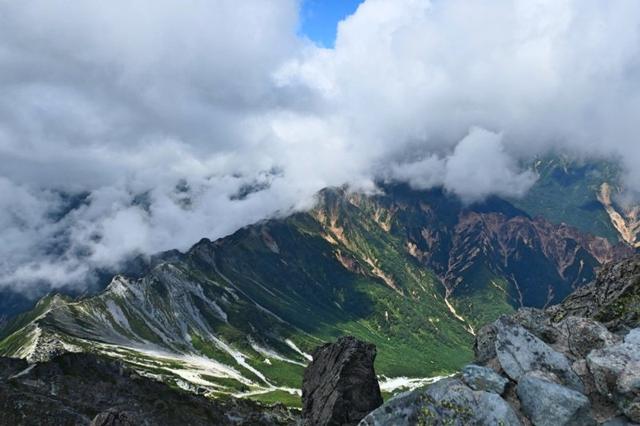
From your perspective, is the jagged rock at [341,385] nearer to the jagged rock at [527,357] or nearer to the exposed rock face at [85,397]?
the jagged rock at [527,357]

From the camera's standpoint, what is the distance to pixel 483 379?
3006 centimetres

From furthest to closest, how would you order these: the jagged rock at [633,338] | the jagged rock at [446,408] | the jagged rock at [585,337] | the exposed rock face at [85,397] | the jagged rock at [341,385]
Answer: the exposed rock face at [85,397] < the jagged rock at [341,385] < the jagged rock at [585,337] < the jagged rock at [633,338] < the jagged rock at [446,408]

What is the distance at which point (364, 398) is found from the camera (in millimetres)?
49656

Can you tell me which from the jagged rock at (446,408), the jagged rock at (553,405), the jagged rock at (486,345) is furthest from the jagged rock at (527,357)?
the jagged rock at (446,408)

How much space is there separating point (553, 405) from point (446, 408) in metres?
5.35

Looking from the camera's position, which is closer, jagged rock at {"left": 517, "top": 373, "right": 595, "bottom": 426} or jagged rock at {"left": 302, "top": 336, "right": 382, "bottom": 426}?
jagged rock at {"left": 517, "top": 373, "right": 595, "bottom": 426}

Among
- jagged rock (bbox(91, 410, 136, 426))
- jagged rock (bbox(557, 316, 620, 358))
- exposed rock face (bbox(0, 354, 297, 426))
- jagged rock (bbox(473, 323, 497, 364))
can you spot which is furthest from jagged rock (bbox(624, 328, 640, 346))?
exposed rock face (bbox(0, 354, 297, 426))

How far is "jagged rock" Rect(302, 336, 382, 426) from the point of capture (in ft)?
154

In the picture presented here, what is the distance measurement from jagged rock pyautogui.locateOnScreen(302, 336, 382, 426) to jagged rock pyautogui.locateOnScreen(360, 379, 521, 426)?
53.2ft

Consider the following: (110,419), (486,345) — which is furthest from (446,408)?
(110,419)

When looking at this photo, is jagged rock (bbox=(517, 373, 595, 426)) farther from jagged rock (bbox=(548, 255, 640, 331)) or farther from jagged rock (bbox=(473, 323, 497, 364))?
jagged rock (bbox=(548, 255, 640, 331))

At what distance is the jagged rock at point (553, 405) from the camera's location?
88.4 feet

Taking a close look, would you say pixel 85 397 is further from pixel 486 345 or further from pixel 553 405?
pixel 553 405

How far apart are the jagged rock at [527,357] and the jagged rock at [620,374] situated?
64.4 inches
